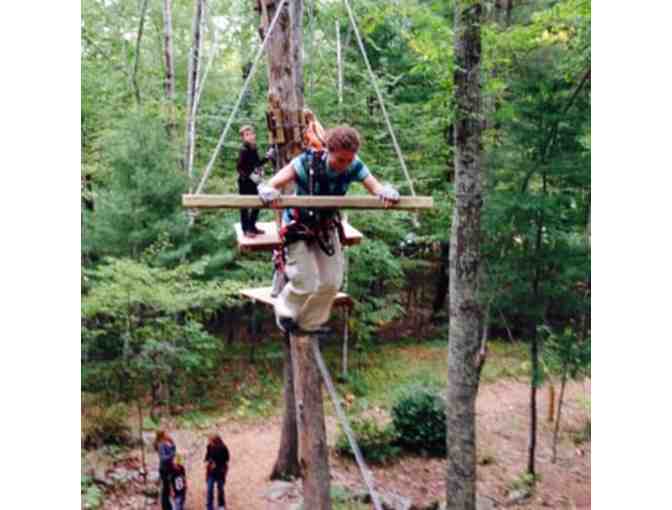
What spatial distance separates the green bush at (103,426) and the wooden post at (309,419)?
326cm

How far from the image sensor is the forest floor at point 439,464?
6191 millimetres

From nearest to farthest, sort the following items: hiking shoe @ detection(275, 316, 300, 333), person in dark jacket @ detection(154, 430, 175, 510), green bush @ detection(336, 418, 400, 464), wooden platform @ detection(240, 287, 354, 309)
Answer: hiking shoe @ detection(275, 316, 300, 333), wooden platform @ detection(240, 287, 354, 309), person in dark jacket @ detection(154, 430, 175, 510), green bush @ detection(336, 418, 400, 464)

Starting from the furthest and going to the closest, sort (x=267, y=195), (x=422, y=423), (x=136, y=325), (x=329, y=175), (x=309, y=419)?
(x=422, y=423) < (x=136, y=325) < (x=309, y=419) < (x=329, y=175) < (x=267, y=195)

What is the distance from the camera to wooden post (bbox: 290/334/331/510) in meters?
3.94

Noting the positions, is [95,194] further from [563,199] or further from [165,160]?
[563,199]

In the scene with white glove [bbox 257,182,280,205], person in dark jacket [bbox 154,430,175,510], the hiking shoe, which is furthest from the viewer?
person in dark jacket [bbox 154,430,175,510]

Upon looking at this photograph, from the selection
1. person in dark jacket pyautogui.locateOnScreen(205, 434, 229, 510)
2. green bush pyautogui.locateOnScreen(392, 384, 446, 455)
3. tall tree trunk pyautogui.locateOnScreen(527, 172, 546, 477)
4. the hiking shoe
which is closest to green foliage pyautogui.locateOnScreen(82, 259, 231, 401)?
person in dark jacket pyautogui.locateOnScreen(205, 434, 229, 510)

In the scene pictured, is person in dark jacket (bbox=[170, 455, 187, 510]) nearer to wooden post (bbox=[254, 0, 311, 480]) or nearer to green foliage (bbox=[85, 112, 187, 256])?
wooden post (bbox=[254, 0, 311, 480])

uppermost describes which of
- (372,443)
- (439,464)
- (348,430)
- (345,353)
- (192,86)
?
(192,86)

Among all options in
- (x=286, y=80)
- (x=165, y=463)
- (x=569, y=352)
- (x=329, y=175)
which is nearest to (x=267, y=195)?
(x=329, y=175)

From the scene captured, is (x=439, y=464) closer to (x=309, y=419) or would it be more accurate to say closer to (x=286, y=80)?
(x=309, y=419)

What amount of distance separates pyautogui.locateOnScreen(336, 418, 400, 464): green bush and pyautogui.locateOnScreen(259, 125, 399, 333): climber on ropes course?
4.42m

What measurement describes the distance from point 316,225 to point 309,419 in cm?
185

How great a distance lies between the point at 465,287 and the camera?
4.73 meters
